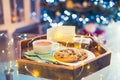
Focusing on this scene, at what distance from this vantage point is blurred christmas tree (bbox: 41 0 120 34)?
206 cm

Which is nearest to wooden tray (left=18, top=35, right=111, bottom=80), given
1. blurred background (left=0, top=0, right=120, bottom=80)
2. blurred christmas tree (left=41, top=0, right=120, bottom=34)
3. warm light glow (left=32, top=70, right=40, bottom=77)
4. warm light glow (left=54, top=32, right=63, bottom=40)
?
warm light glow (left=32, top=70, right=40, bottom=77)

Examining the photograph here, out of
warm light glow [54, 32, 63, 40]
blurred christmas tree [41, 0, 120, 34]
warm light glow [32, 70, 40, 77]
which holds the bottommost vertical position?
warm light glow [32, 70, 40, 77]

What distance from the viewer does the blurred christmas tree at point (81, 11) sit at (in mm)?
2061

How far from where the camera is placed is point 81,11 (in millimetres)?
2072

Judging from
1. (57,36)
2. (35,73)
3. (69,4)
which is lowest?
(35,73)

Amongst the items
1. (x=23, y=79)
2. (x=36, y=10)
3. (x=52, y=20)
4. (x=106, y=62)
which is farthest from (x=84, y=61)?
(x=36, y=10)

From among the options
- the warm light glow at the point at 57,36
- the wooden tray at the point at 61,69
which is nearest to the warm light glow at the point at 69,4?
the warm light glow at the point at 57,36

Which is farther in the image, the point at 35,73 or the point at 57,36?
the point at 57,36

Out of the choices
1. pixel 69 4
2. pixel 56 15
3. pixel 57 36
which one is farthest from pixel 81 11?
pixel 57 36

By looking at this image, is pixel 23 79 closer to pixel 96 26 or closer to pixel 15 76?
pixel 15 76

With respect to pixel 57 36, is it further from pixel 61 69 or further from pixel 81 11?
pixel 81 11

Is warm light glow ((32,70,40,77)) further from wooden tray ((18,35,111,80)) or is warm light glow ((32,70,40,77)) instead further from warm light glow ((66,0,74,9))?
warm light glow ((66,0,74,9))

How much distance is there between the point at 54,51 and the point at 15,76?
25cm

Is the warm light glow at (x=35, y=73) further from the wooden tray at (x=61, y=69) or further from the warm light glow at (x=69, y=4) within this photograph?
the warm light glow at (x=69, y=4)
